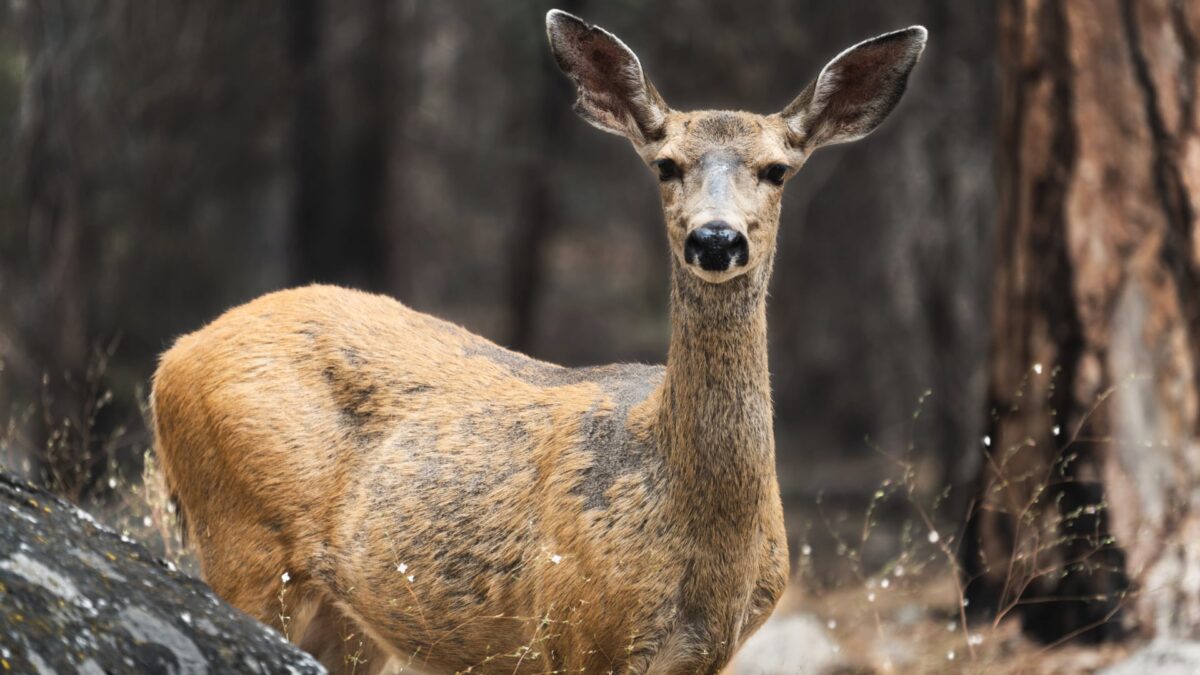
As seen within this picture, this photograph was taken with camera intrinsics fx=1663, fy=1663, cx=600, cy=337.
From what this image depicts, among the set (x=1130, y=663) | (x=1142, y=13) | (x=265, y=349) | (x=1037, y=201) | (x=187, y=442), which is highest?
(x=1142, y=13)

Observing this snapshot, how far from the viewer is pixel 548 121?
66.2 ft

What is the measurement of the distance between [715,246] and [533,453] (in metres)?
1.10

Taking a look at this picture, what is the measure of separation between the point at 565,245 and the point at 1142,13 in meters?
24.1

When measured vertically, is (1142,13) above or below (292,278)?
above

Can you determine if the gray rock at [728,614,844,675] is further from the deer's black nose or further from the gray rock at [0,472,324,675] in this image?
the gray rock at [0,472,324,675]

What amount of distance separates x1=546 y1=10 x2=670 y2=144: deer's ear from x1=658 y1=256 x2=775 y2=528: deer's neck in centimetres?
62

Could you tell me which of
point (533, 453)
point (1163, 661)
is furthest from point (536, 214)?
point (533, 453)

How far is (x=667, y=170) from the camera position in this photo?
17.5ft

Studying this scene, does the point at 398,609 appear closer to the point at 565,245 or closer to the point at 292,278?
the point at 292,278

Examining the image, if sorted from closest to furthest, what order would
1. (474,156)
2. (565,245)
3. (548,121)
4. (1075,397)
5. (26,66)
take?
(1075,397) → (26,66) → (548,121) → (474,156) → (565,245)

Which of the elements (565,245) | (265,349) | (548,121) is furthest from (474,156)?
(265,349)

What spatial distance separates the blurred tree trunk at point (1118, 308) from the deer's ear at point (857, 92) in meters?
2.57

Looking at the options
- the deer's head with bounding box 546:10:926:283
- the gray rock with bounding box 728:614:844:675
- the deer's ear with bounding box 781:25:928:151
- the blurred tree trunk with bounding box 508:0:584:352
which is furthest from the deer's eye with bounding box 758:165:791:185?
the blurred tree trunk with bounding box 508:0:584:352

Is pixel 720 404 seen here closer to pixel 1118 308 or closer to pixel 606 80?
pixel 606 80
